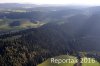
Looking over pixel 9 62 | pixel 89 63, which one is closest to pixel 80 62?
pixel 89 63

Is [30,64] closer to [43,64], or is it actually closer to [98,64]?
[43,64]

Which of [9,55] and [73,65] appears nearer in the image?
[73,65]

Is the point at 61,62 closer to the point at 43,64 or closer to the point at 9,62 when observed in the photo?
the point at 43,64

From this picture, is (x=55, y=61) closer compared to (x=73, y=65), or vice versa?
(x=73, y=65)

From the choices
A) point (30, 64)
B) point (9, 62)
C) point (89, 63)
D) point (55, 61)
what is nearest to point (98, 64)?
point (89, 63)

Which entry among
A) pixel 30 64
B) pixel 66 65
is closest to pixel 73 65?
pixel 66 65

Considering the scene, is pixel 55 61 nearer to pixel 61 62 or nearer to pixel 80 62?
pixel 61 62
